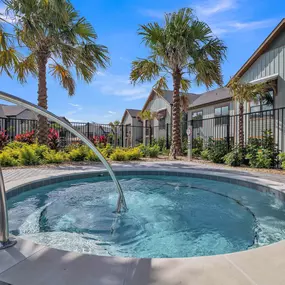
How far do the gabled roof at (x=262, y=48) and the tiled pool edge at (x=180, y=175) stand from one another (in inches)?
305

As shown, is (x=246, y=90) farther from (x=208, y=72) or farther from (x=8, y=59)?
(x=8, y=59)

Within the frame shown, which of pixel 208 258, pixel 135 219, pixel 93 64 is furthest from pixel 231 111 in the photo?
pixel 208 258

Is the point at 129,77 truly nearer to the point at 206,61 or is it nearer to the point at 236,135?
the point at 206,61

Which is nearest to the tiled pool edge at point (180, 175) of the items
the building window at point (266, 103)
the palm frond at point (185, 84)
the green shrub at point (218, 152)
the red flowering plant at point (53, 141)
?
the green shrub at point (218, 152)

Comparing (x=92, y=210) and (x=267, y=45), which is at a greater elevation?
(x=267, y=45)

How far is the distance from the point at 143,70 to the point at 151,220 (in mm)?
8898

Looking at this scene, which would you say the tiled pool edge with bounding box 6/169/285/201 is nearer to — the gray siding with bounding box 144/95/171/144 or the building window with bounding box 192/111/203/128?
the building window with bounding box 192/111/203/128

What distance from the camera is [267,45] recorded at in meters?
10.9

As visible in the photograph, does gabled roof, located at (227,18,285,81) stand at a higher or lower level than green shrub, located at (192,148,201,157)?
higher

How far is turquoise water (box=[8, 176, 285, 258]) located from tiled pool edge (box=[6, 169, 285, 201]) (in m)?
0.14

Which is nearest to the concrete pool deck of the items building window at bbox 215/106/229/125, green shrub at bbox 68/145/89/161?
green shrub at bbox 68/145/89/161

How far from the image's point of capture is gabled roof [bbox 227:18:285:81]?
10.1m

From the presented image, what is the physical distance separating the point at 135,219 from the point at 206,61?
890cm

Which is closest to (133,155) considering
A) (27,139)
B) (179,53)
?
(179,53)
